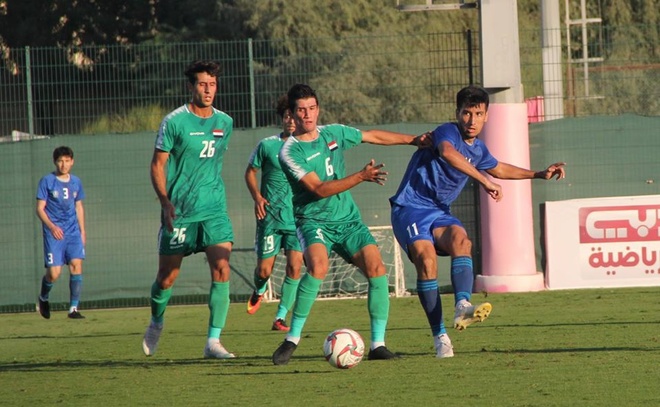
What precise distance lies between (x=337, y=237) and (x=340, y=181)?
667 mm

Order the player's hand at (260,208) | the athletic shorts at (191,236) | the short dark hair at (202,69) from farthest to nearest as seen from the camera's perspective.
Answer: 1. the player's hand at (260,208)
2. the athletic shorts at (191,236)
3. the short dark hair at (202,69)

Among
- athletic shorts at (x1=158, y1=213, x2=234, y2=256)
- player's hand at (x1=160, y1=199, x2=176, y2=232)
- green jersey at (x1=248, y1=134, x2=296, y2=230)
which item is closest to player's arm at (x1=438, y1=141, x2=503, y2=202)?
athletic shorts at (x1=158, y1=213, x2=234, y2=256)

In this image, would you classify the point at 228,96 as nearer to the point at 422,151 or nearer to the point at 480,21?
the point at 480,21

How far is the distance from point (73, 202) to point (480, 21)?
5975mm

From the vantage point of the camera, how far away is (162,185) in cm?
1027

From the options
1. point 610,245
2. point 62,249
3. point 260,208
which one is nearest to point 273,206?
point 260,208

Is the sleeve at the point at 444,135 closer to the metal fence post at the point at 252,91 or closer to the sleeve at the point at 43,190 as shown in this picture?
the sleeve at the point at 43,190

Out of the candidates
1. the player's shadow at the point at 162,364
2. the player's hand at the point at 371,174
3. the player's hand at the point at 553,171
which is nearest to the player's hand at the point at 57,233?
the player's shadow at the point at 162,364

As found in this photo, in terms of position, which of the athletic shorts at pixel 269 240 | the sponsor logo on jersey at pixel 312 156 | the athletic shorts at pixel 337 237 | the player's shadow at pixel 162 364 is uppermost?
the sponsor logo on jersey at pixel 312 156

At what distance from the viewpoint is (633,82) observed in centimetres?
2117

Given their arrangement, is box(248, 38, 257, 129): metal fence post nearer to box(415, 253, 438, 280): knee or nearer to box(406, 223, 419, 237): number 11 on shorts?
box(406, 223, 419, 237): number 11 on shorts

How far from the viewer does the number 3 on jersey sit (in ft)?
34.7

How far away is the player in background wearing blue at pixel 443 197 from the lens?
9625 millimetres

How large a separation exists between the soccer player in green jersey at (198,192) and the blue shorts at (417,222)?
149cm
